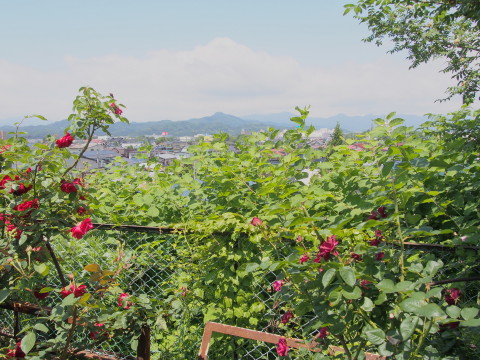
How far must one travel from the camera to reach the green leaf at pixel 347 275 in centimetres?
129

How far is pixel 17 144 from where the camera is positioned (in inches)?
85.5

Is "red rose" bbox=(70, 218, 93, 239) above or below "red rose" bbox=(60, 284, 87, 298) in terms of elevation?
above

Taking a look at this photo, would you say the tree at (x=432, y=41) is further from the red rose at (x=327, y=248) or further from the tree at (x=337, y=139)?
the red rose at (x=327, y=248)

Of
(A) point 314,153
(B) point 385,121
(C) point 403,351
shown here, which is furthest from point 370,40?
(C) point 403,351

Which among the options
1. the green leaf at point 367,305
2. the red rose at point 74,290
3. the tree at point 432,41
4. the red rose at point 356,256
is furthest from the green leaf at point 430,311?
the tree at point 432,41

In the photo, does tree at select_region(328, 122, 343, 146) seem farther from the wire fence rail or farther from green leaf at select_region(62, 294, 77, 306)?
green leaf at select_region(62, 294, 77, 306)

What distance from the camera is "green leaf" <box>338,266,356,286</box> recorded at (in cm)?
129

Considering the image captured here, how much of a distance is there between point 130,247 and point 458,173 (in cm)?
244

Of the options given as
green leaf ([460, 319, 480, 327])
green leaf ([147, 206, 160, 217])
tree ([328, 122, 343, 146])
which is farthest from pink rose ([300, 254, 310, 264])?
green leaf ([147, 206, 160, 217])

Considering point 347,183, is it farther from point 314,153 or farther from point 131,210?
point 131,210

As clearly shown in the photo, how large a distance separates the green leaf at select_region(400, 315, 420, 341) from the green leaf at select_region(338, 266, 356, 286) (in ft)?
0.72

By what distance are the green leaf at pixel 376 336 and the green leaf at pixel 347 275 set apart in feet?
0.68

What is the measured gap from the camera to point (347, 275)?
1309mm

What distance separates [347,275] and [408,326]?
0.84ft
